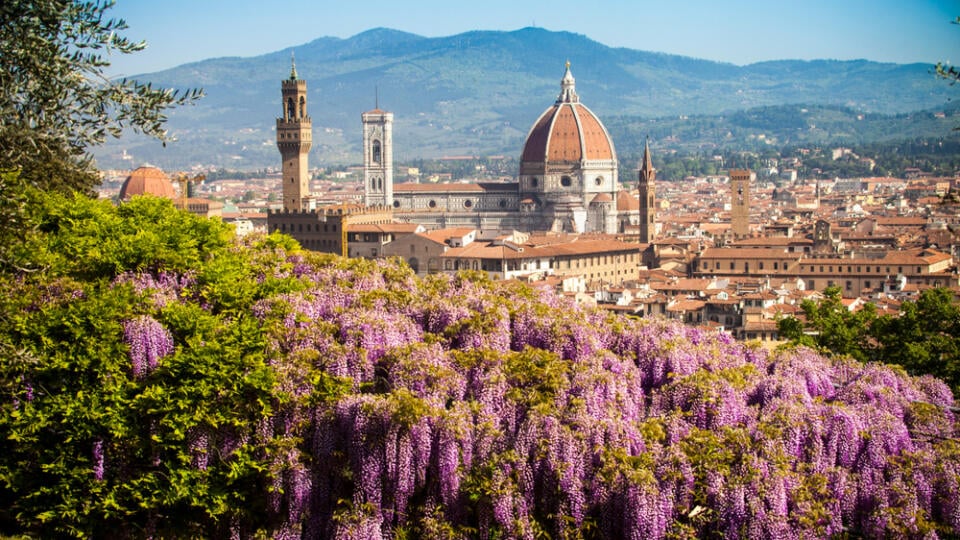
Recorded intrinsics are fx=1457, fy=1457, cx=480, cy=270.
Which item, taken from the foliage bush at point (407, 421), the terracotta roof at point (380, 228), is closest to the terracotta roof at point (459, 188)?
the terracotta roof at point (380, 228)

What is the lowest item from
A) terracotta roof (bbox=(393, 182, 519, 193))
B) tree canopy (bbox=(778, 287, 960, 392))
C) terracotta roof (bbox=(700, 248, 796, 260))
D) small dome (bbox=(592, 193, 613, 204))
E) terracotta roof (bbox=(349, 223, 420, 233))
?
terracotta roof (bbox=(700, 248, 796, 260))

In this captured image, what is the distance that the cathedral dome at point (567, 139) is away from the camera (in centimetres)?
10275

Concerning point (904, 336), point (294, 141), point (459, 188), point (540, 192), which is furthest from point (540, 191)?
point (904, 336)

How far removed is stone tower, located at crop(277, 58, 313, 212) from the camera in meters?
71.8

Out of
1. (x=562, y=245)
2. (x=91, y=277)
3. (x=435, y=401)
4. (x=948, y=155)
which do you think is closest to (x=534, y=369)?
(x=435, y=401)

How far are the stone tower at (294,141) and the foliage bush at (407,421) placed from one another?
53.4 meters

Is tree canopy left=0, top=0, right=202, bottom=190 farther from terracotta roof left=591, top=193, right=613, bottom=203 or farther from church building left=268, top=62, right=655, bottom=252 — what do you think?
terracotta roof left=591, top=193, right=613, bottom=203

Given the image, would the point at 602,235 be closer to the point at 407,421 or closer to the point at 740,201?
the point at 740,201

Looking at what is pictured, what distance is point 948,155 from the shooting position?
19762 centimetres

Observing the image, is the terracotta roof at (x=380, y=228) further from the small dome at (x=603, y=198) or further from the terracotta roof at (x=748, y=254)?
the small dome at (x=603, y=198)

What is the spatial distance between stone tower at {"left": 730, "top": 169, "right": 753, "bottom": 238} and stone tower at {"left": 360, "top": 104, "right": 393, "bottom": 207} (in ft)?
78.1

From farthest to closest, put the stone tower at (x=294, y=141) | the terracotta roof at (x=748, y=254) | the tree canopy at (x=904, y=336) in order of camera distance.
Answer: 1. the stone tower at (x=294, y=141)
2. the terracotta roof at (x=748, y=254)
3. the tree canopy at (x=904, y=336)

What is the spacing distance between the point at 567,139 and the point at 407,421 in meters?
89.8

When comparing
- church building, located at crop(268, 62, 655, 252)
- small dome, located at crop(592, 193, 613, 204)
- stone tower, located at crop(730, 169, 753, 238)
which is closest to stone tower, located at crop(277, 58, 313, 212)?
church building, located at crop(268, 62, 655, 252)
